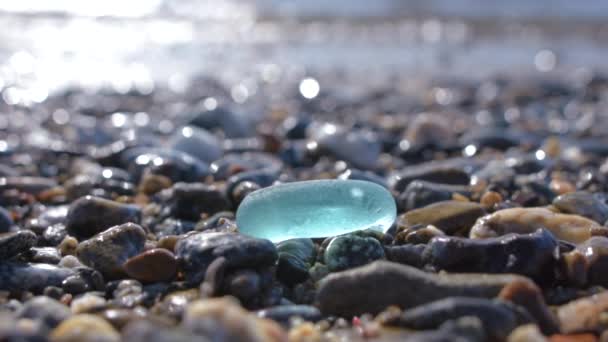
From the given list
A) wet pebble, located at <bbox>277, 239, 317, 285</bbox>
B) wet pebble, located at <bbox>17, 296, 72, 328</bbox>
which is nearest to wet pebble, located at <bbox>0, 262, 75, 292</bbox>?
wet pebble, located at <bbox>17, 296, 72, 328</bbox>

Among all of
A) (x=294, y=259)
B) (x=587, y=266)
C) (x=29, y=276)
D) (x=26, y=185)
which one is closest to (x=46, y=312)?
(x=29, y=276)

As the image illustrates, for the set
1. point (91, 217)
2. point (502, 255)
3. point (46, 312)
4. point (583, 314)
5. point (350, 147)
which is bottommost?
point (583, 314)

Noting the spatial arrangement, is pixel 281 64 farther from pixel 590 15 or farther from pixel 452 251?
pixel 452 251

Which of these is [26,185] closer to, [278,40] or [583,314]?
[583,314]

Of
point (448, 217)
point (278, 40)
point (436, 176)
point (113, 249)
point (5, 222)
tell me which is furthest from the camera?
point (278, 40)

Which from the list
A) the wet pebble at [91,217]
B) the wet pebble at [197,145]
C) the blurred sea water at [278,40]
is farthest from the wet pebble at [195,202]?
the blurred sea water at [278,40]

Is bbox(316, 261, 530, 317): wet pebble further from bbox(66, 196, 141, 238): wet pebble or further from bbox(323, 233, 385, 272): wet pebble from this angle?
bbox(66, 196, 141, 238): wet pebble

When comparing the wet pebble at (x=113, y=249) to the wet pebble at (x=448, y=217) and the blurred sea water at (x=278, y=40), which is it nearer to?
the wet pebble at (x=448, y=217)

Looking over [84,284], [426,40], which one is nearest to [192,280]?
[84,284]
